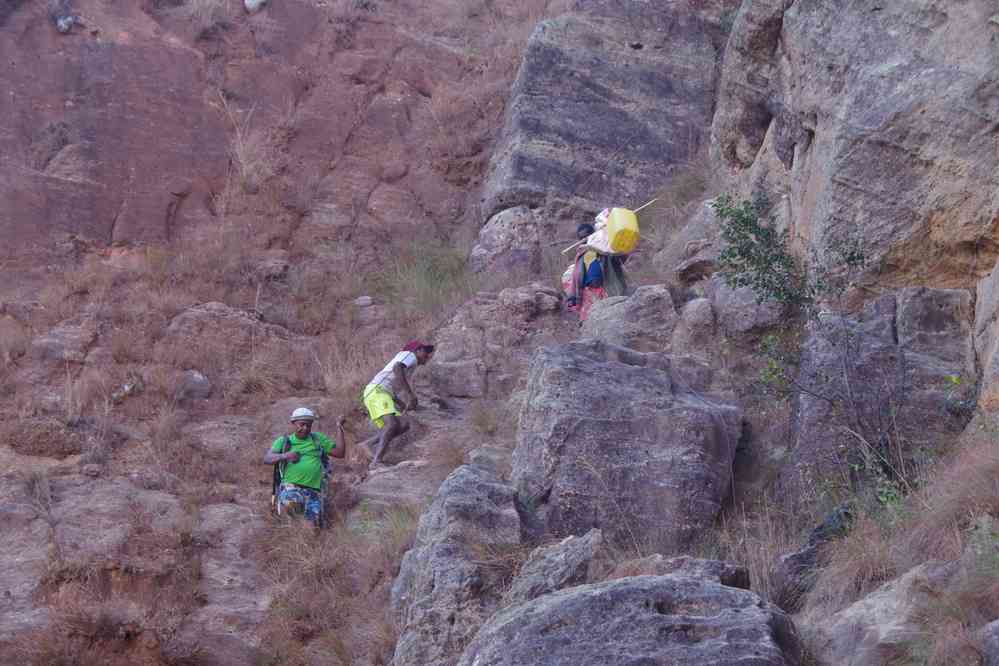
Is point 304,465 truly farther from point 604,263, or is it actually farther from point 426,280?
point 426,280

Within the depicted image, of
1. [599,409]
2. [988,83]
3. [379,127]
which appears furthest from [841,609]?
[379,127]

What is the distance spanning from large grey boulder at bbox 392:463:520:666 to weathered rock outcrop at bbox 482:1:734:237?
27.8ft

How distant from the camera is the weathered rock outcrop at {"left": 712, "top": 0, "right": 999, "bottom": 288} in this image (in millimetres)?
8938

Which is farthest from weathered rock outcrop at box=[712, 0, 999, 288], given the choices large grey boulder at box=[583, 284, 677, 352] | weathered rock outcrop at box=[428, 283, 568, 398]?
weathered rock outcrop at box=[428, 283, 568, 398]

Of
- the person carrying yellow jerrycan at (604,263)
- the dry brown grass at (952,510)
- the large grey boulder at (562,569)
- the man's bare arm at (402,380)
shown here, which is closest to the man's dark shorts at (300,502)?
the man's bare arm at (402,380)

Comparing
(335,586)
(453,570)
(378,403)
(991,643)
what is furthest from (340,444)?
(991,643)

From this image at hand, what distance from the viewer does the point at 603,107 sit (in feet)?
56.7

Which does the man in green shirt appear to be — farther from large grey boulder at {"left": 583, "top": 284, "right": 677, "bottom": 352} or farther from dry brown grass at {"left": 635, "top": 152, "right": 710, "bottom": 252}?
dry brown grass at {"left": 635, "top": 152, "right": 710, "bottom": 252}

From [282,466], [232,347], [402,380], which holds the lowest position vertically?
[232,347]

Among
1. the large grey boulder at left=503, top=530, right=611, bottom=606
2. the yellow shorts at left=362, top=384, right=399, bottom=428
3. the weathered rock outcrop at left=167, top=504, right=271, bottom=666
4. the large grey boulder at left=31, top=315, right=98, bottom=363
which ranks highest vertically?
the large grey boulder at left=503, top=530, right=611, bottom=606

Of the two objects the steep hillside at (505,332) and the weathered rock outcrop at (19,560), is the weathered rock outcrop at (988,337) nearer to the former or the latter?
the steep hillside at (505,332)

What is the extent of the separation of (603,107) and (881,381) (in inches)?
383

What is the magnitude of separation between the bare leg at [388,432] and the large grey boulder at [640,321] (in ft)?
6.50

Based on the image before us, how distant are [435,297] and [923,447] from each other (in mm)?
7987
